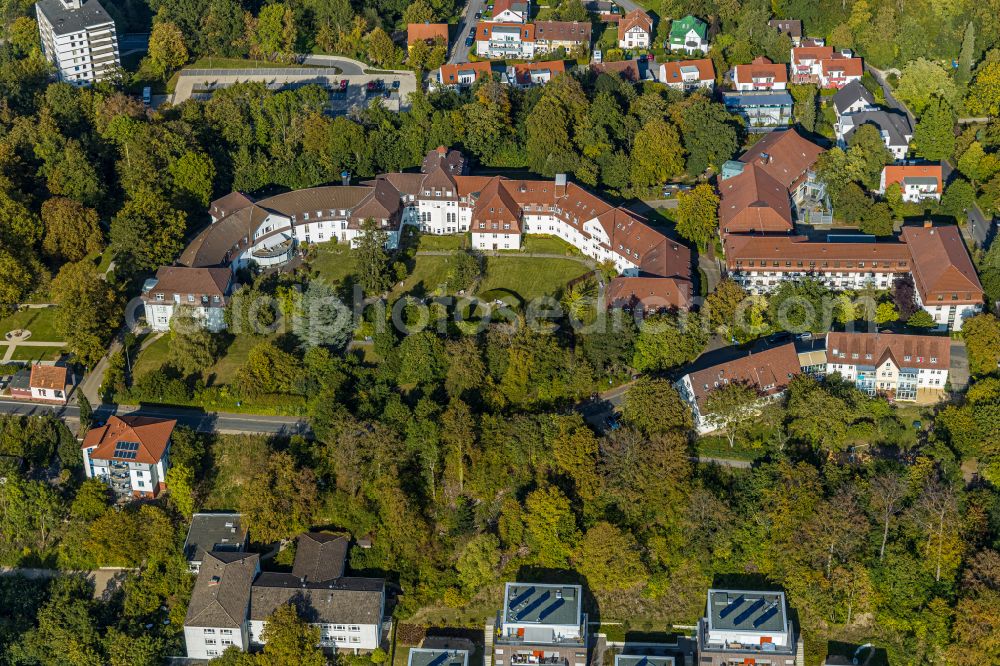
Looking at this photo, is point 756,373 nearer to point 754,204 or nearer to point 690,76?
point 754,204

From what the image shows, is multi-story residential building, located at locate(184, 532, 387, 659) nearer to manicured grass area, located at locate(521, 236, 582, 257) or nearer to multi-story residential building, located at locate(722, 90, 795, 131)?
manicured grass area, located at locate(521, 236, 582, 257)

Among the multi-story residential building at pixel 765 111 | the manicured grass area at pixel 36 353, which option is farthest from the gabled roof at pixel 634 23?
the manicured grass area at pixel 36 353

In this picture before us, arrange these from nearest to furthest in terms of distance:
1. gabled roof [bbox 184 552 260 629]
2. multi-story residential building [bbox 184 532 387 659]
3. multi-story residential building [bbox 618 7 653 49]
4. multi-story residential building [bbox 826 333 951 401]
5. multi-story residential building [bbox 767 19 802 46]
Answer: gabled roof [bbox 184 552 260 629], multi-story residential building [bbox 184 532 387 659], multi-story residential building [bbox 826 333 951 401], multi-story residential building [bbox 767 19 802 46], multi-story residential building [bbox 618 7 653 49]

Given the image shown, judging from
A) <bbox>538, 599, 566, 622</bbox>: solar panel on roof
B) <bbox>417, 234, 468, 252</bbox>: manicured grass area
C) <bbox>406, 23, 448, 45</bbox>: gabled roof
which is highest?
<bbox>406, 23, 448, 45</bbox>: gabled roof

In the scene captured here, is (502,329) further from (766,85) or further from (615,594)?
(766,85)

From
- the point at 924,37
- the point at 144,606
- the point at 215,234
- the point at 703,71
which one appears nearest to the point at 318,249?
the point at 215,234

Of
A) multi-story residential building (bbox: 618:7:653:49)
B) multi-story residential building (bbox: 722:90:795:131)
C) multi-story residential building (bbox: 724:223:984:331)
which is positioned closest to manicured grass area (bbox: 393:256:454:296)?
multi-story residential building (bbox: 724:223:984:331)
